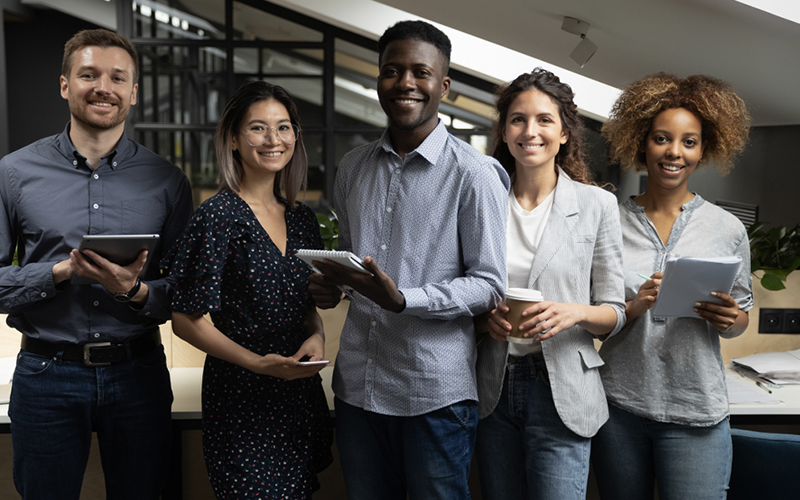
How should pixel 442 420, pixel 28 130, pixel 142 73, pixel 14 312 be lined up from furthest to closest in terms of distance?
pixel 28 130 < pixel 142 73 < pixel 14 312 < pixel 442 420

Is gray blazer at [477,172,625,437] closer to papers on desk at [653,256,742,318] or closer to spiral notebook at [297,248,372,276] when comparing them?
papers on desk at [653,256,742,318]

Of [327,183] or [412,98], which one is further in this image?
[327,183]

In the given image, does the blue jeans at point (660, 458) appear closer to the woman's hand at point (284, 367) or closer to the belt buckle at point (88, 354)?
the woman's hand at point (284, 367)

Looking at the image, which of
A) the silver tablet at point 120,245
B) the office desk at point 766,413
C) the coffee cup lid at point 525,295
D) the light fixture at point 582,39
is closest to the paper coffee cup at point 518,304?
the coffee cup lid at point 525,295

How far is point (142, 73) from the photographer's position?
722cm

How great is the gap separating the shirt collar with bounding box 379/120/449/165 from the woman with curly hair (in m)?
0.70

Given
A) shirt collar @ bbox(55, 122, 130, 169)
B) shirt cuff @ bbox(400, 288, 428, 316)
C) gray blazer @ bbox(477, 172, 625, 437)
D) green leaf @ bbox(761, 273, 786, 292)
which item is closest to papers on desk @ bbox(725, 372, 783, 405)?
green leaf @ bbox(761, 273, 786, 292)

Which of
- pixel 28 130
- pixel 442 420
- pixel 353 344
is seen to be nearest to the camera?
pixel 442 420

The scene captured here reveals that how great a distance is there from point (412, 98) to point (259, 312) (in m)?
0.71

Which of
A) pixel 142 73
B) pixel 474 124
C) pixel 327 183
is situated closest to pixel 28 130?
pixel 142 73

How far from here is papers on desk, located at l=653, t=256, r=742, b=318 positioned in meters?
1.61

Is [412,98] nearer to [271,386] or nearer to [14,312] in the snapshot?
[271,386]

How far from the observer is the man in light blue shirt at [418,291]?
1544 mm

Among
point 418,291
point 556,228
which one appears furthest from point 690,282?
point 418,291
